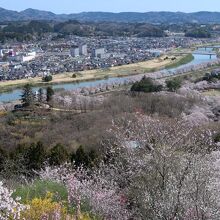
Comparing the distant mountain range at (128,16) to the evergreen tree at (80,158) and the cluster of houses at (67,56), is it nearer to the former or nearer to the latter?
the cluster of houses at (67,56)

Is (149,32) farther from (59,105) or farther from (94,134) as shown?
(94,134)

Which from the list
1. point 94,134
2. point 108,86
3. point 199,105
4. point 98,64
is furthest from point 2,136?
point 98,64

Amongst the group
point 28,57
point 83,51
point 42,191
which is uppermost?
point 42,191

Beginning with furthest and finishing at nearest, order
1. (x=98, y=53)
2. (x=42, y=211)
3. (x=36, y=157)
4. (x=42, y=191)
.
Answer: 1. (x=98, y=53)
2. (x=36, y=157)
3. (x=42, y=191)
4. (x=42, y=211)

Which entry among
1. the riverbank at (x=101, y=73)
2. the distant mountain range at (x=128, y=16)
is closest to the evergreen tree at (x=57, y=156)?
the riverbank at (x=101, y=73)

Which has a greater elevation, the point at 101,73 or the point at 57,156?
the point at 57,156

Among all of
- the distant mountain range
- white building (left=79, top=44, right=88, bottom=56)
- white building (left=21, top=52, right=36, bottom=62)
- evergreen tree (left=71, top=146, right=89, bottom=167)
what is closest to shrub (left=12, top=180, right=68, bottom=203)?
evergreen tree (left=71, top=146, right=89, bottom=167)

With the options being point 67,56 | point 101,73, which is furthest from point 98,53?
point 101,73

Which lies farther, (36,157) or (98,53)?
(98,53)

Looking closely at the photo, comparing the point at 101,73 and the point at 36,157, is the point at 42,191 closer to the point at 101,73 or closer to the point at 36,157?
the point at 36,157

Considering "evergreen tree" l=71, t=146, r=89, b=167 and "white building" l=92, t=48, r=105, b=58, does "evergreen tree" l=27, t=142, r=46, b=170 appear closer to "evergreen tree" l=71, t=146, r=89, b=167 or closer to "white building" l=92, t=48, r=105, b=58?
"evergreen tree" l=71, t=146, r=89, b=167
